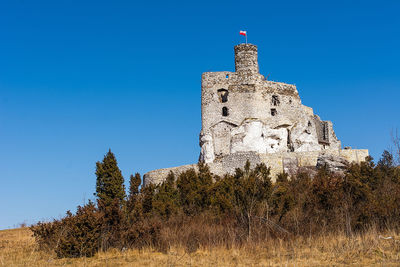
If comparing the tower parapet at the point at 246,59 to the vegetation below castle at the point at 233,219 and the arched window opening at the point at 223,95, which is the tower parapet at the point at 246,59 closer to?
the arched window opening at the point at 223,95

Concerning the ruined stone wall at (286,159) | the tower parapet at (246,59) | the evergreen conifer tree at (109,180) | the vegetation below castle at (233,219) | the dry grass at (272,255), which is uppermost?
the tower parapet at (246,59)

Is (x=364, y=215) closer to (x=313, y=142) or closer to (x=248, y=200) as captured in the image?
(x=248, y=200)

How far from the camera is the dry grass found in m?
8.91

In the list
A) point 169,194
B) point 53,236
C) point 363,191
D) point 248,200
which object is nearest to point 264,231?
point 248,200

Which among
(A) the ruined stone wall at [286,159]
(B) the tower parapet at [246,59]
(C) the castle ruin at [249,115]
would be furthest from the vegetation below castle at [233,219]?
(B) the tower parapet at [246,59]

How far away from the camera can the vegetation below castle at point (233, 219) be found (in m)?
11.0

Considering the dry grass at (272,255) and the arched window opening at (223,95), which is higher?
the arched window opening at (223,95)

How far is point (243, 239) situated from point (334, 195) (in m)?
3.69

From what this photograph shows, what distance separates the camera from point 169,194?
59.3 ft

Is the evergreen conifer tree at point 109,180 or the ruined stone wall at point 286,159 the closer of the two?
the evergreen conifer tree at point 109,180

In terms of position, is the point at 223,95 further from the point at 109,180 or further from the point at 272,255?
the point at 272,255

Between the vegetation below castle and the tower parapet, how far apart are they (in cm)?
2010

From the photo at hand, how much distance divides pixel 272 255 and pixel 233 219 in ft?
9.31

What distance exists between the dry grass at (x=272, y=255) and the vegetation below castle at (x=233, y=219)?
32 cm
